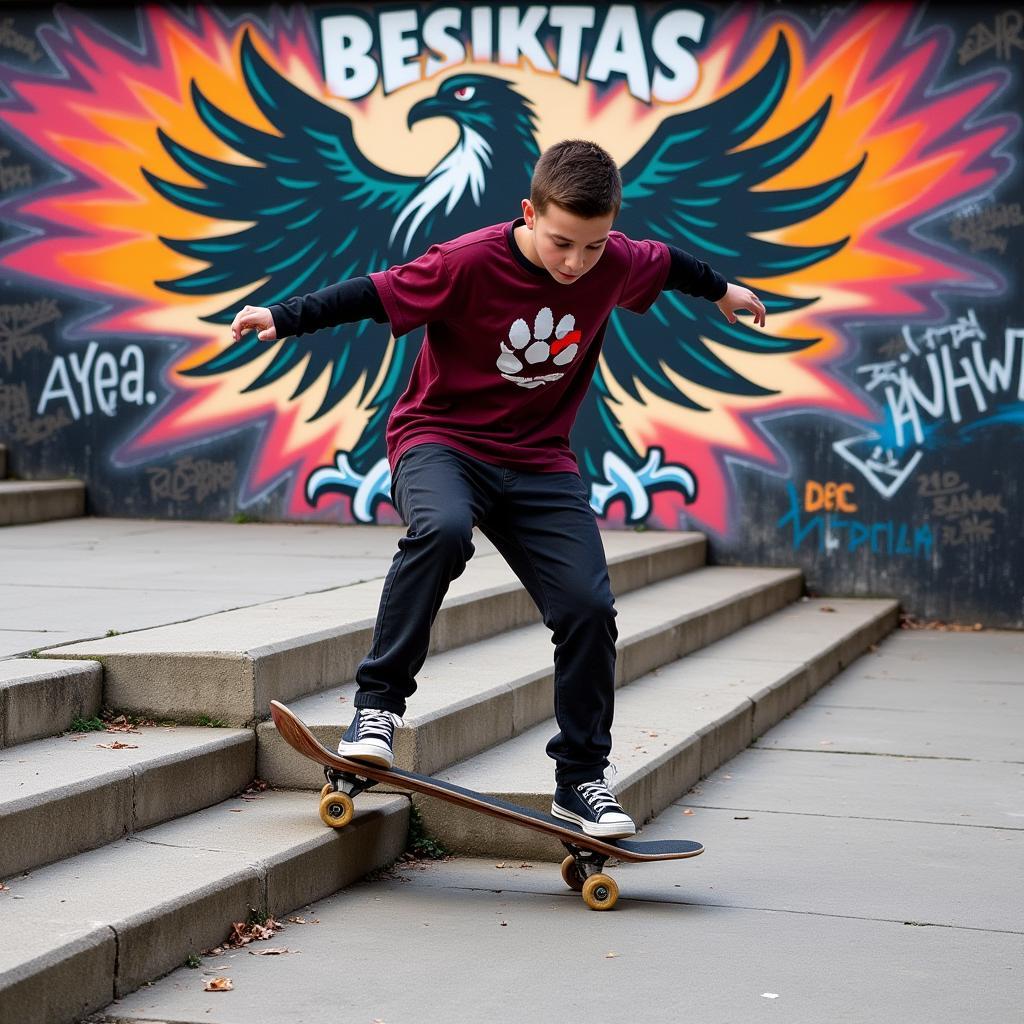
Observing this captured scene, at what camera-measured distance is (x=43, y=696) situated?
448 cm

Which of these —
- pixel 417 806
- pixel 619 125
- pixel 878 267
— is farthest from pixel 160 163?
pixel 417 806

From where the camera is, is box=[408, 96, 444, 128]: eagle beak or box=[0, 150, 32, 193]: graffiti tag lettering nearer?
box=[408, 96, 444, 128]: eagle beak

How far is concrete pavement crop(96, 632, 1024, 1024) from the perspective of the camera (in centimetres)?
350

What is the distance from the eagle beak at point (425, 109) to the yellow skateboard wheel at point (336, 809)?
711 cm

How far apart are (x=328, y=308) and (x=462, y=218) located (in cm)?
662

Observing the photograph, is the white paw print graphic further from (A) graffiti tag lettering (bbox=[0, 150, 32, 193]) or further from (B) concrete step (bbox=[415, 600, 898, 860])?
(A) graffiti tag lettering (bbox=[0, 150, 32, 193])

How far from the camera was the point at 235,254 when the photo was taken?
10875 mm

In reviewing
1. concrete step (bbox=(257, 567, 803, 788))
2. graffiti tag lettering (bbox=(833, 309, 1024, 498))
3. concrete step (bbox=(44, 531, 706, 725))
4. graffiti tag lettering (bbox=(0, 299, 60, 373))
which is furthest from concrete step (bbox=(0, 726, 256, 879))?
graffiti tag lettering (bbox=(0, 299, 60, 373))

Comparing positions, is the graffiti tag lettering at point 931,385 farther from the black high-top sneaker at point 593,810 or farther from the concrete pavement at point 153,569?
the black high-top sneaker at point 593,810

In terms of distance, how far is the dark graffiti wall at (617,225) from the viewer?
9961 millimetres

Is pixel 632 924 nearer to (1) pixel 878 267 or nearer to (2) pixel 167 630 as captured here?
(2) pixel 167 630

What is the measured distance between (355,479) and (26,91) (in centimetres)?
362

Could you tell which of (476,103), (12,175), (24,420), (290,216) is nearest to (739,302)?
(476,103)

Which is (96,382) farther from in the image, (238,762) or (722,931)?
(722,931)
